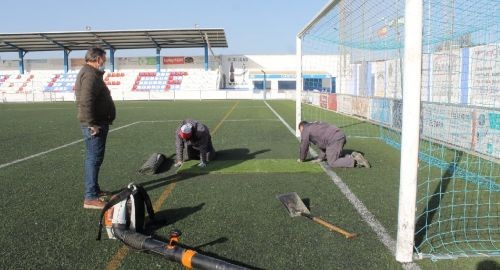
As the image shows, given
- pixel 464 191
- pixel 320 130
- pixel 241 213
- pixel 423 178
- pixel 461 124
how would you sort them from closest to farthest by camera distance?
1. pixel 241 213
2. pixel 464 191
3. pixel 423 178
4. pixel 320 130
5. pixel 461 124

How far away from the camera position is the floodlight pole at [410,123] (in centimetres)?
344

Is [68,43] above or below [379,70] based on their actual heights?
above

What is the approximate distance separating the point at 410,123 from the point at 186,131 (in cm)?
413

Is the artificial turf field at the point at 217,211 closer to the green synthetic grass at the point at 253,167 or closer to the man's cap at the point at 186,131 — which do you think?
the green synthetic grass at the point at 253,167

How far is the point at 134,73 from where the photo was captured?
194 feet

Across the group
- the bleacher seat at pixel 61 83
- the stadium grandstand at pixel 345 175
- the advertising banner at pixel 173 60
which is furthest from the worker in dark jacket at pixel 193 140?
→ the advertising banner at pixel 173 60

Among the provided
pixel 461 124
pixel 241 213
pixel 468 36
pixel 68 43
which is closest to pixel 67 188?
pixel 241 213

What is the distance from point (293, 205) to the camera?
4984 millimetres

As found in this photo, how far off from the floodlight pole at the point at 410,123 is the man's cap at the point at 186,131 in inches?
160

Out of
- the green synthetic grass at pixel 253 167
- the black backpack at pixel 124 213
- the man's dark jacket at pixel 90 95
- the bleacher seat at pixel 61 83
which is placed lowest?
the green synthetic grass at pixel 253 167

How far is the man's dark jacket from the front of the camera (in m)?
5.09

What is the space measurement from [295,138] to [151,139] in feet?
13.1

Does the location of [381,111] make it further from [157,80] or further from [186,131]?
[157,80]

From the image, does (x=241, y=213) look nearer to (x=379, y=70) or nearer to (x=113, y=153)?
(x=113, y=153)
